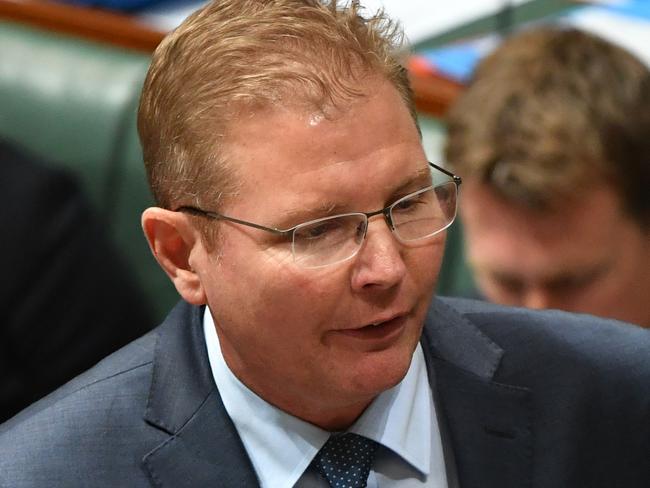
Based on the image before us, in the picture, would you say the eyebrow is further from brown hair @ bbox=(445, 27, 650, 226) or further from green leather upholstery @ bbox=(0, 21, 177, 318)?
green leather upholstery @ bbox=(0, 21, 177, 318)

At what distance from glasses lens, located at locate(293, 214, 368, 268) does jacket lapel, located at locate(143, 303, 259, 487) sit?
0.24 m

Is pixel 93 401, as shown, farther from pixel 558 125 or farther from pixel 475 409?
pixel 558 125

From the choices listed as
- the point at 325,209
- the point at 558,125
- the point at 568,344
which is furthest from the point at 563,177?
the point at 325,209

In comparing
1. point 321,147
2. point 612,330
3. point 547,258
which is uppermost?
point 321,147

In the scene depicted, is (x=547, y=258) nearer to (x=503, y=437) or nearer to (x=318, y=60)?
(x=503, y=437)

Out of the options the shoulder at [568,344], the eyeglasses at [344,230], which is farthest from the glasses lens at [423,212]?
the shoulder at [568,344]

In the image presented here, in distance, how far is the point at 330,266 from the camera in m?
1.22

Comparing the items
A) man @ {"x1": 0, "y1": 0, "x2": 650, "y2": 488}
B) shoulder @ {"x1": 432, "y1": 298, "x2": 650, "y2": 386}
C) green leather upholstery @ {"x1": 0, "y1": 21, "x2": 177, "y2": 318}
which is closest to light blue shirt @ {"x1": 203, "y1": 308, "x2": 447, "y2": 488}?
man @ {"x1": 0, "y1": 0, "x2": 650, "y2": 488}

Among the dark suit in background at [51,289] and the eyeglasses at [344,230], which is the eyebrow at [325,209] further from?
the dark suit in background at [51,289]

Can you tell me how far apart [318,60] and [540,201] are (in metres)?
0.97

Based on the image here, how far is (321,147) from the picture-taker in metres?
1.18

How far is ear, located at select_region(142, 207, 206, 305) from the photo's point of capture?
131 centimetres

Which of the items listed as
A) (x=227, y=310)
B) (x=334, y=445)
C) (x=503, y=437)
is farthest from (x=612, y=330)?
(x=227, y=310)

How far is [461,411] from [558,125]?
0.81 metres
